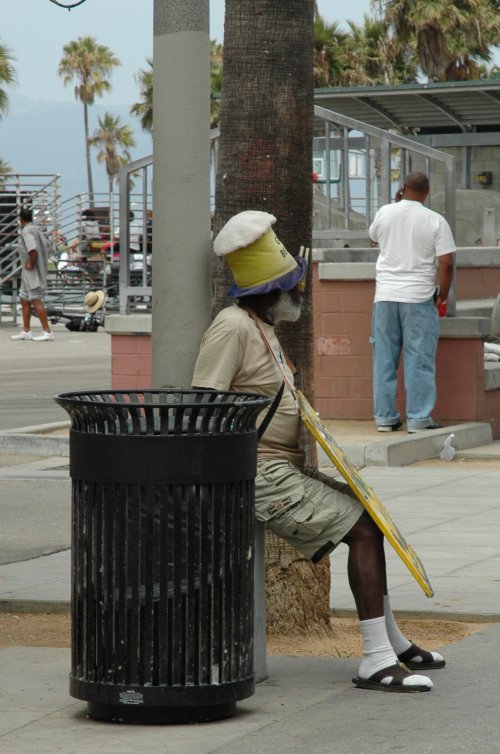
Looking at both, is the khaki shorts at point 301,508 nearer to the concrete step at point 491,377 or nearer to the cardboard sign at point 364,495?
the cardboard sign at point 364,495

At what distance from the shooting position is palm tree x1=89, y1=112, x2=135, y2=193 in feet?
341

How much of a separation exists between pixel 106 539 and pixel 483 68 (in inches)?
1915

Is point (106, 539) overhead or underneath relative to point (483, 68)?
underneath

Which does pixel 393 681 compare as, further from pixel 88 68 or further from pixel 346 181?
pixel 88 68

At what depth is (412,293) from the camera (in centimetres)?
1236

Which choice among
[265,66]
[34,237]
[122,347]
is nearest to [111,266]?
[34,237]

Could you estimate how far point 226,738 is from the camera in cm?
498

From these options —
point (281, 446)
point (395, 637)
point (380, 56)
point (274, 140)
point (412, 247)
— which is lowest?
point (395, 637)

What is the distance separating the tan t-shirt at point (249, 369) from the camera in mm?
5441

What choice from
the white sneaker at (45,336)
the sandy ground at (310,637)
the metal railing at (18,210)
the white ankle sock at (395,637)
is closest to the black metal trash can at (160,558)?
the white ankle sock at (395,637)

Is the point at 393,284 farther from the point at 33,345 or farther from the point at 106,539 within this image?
the point at 33,345

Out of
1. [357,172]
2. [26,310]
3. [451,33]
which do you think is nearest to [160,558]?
[357,172]

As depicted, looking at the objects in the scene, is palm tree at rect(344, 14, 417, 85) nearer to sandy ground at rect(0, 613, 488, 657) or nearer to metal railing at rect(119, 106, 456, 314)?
metal railing at rect(119, 106, 456, 314)

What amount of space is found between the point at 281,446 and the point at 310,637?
1.21m
